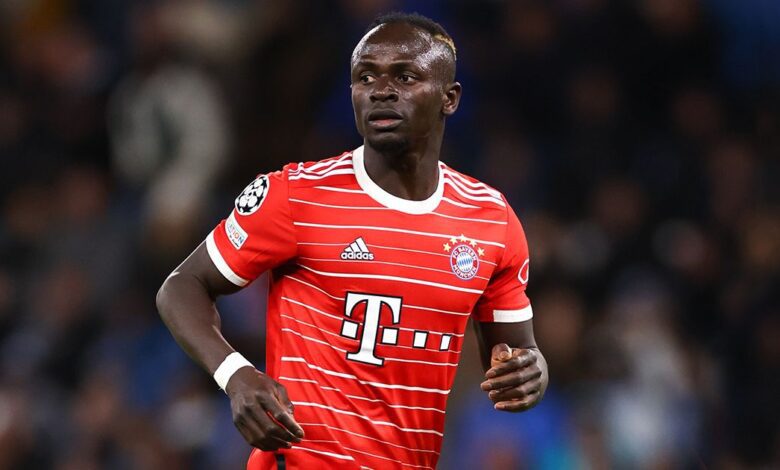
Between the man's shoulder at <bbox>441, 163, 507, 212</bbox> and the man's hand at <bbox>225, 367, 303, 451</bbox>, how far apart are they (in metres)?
1.10

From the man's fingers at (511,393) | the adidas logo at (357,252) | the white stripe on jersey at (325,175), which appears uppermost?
the white stripe on jersey at (325,175)

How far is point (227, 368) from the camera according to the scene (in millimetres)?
4441

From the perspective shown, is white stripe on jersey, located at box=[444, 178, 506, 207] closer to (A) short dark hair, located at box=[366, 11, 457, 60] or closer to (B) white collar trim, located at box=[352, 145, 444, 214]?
(B) white collar trim, located at box=[352, 145, 444, 214]

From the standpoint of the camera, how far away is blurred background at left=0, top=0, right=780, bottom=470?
789 cm

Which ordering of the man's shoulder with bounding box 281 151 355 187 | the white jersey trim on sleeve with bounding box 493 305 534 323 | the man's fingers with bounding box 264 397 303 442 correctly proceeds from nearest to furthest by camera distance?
the man's fingers with bounding box 264 397 303 442
the man's shoulder with bounding box 281 151 355 187
the white jersey trim on sleeve with bounding box 493 305 534 323

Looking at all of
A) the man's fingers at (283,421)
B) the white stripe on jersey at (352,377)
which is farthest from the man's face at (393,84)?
the man's fingers at (283,421)

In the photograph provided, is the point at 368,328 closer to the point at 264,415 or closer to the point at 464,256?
the point at 464,256

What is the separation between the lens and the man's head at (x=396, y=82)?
4.72 metres

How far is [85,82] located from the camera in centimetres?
1044

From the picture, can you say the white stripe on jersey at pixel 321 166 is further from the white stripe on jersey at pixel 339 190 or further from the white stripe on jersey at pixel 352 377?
the white stripe on jersey at pixel 352 377

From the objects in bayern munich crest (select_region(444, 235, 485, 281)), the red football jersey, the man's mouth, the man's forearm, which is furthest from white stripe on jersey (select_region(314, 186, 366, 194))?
the man's forearm

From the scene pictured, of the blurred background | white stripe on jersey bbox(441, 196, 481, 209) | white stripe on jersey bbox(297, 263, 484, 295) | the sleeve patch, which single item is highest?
white stripe on jersey bbox(441, 196, 481, 209)

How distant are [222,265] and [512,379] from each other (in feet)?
3.39

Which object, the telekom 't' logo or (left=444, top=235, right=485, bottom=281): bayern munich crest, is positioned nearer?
the telekom 't' logo
